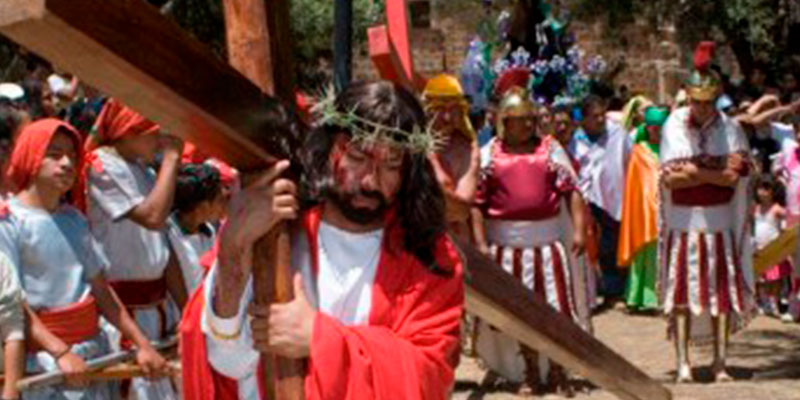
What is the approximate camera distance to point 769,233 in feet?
46.4

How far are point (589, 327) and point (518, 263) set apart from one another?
0.71 m

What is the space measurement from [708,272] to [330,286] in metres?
6.47

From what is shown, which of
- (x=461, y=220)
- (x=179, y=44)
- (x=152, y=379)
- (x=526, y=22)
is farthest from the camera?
(x=526, y=22)

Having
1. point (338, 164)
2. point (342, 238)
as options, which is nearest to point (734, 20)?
point (342, 238)

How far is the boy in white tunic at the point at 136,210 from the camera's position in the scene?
6352mm

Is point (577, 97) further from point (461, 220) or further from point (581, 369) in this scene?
point (581, 369)

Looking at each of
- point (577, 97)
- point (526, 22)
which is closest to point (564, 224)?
point (577, 97)

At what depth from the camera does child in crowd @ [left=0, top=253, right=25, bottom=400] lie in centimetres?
526

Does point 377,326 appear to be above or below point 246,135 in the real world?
below

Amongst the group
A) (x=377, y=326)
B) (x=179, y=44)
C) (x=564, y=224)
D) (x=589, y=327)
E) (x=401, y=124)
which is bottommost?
(x=589, y=327)

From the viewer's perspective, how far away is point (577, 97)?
14758 mm

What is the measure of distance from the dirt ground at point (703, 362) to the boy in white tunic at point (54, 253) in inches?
176

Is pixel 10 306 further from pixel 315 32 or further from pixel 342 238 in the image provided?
pixel 315 32

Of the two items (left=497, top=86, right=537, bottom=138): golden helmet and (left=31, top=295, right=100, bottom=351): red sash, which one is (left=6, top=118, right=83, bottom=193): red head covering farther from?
(left=497, top=86, right=537, bottom=138): golden helmet
